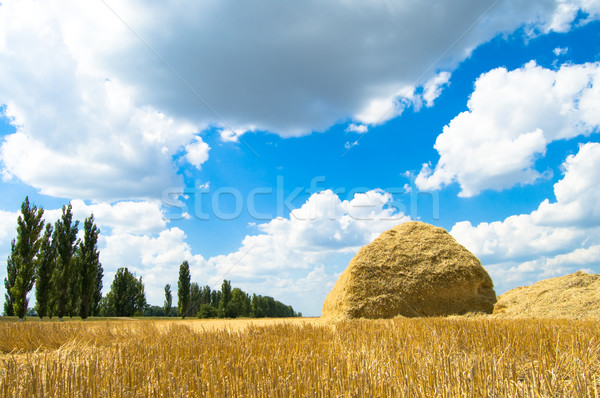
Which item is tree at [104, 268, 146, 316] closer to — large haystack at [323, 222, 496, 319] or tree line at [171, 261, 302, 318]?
tree line at [171, 261, 302, 318]

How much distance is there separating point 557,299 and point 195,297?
46.8 m

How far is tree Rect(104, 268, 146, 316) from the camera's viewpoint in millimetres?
44031

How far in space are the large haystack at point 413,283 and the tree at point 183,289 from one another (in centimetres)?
3503

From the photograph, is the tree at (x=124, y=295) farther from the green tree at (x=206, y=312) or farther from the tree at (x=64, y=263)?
the tree at (x=64, y=263)

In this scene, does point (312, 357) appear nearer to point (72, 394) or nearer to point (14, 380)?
point (72, 394)

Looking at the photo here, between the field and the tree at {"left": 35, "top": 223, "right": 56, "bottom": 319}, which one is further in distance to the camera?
the tree at {"left": 35, "top": 223, "right": 56, "bottom": 319}

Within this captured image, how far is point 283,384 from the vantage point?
275cm

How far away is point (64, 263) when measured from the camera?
101 feet

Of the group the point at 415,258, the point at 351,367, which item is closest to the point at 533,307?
the point at 415,258

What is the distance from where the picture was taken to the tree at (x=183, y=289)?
43.1m

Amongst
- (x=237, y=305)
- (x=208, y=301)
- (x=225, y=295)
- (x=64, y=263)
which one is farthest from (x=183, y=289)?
(x=64, y=263)

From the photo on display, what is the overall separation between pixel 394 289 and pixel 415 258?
1.35 meters

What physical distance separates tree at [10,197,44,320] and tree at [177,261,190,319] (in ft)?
55.5

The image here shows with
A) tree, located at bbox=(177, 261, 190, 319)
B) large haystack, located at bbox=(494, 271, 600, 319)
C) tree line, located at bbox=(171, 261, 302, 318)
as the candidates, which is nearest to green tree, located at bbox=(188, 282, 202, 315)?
tree line, located at bbox=(171, 261, 302, 318)
